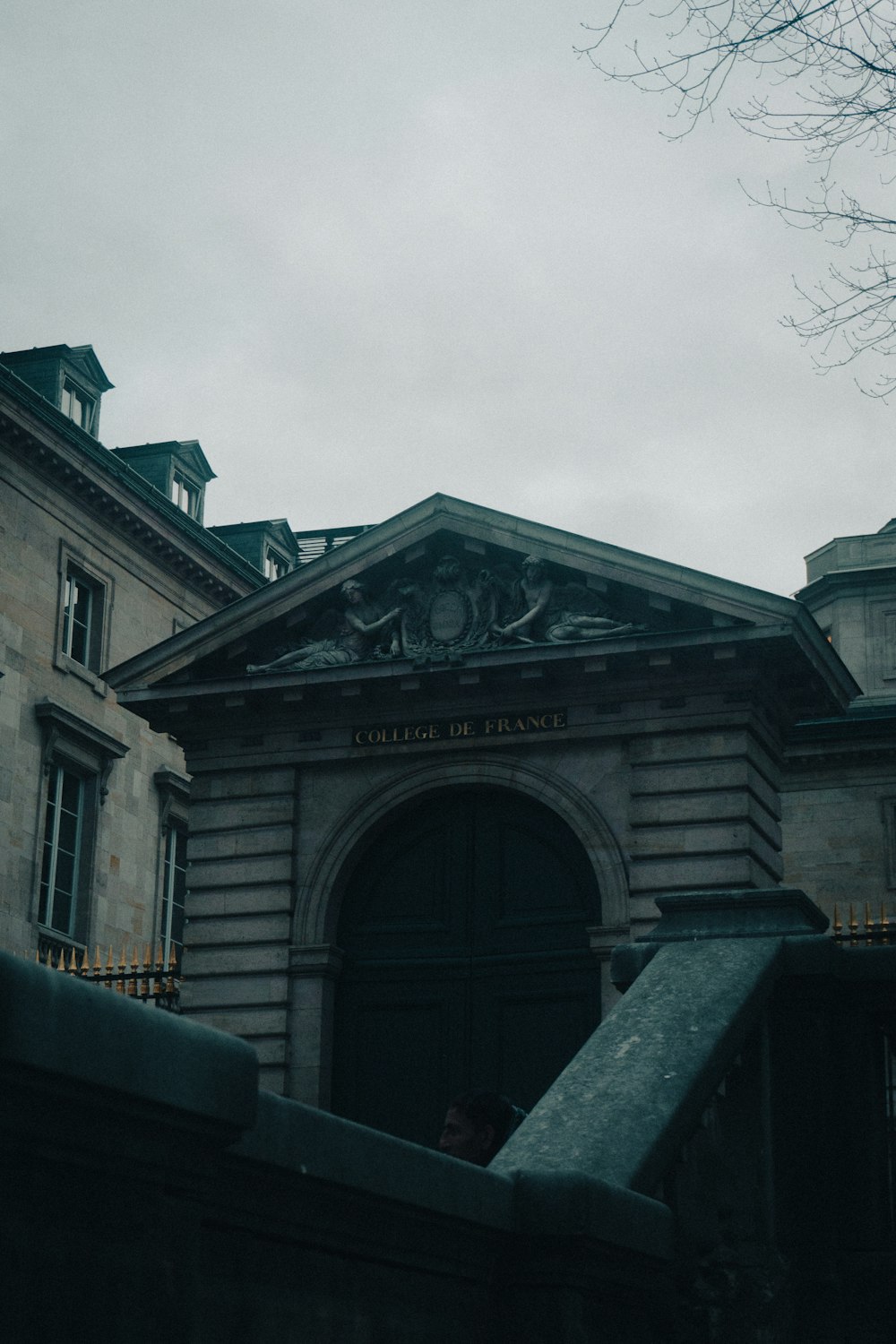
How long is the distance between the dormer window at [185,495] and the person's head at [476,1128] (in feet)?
101

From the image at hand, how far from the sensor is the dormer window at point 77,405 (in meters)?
34.3

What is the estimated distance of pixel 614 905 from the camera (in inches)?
707

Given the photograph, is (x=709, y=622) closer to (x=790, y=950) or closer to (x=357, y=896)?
(x=357, y=896)

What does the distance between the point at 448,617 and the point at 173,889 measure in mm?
16666

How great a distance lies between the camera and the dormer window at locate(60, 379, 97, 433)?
1350 inches

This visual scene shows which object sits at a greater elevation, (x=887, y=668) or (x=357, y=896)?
(x=887, y=668)

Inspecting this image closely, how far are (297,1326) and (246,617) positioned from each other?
51.6 feet

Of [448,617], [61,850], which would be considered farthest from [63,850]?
[448,617]

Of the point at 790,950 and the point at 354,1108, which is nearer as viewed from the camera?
the point at 790,950

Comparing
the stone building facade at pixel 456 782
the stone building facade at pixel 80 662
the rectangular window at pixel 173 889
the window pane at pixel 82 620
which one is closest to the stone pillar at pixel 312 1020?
the stone building facade at pixel 456 782

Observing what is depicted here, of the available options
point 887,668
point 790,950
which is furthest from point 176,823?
point 790,950

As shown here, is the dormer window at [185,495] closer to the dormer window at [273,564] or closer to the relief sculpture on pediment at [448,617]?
the dormer window at [273,564]

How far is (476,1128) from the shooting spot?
7.76 meters

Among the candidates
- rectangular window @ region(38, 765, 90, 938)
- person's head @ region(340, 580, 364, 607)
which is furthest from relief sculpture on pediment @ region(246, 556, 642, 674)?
rectangular window @ region(38, 765, 90, 938)
